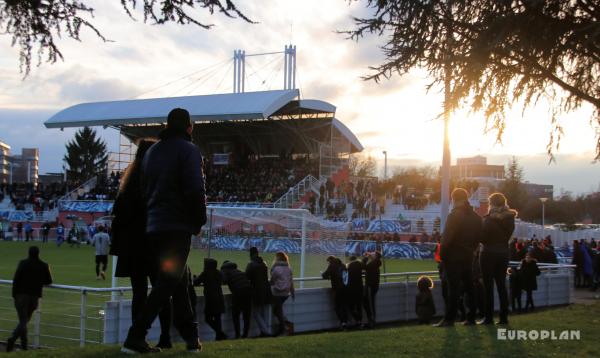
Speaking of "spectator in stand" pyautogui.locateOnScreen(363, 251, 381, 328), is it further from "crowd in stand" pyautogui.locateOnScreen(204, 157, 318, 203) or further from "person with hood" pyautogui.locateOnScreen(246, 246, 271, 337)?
"crowd in stand" pyautogui.locateOnScreen(204, 157, 318, 203)

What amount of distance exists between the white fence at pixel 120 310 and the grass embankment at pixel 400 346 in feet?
13.3

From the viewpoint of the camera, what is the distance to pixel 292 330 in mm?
13781

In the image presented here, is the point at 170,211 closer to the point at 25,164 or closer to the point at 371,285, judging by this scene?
the point at 371,285

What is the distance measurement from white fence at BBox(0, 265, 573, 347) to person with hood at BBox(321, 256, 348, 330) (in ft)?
0.65

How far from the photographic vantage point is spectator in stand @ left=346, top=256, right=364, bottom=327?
1491cm

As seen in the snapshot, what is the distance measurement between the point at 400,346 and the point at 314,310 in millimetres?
7824

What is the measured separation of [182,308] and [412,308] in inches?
446

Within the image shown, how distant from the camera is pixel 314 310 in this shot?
14875mm

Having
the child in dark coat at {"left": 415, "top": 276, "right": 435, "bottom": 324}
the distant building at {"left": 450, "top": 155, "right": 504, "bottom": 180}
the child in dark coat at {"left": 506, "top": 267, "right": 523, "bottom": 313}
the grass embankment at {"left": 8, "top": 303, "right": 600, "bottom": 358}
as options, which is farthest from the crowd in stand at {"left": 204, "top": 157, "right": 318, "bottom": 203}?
the distant building at {"left": 450, "top": 155, "right": 504, "bottom": 180}

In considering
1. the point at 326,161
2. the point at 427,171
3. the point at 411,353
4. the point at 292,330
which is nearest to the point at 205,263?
the point at 292,330

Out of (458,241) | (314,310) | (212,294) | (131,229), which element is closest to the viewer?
(131,229)

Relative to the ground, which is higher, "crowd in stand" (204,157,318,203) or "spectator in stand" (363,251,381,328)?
"crowd in stand" (204,157,318,203)

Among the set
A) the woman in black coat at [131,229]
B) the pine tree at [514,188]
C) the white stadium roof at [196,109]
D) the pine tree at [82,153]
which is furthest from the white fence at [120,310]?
the pine tree at [82,153]

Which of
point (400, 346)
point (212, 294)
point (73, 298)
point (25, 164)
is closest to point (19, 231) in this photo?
point (73, 298)
